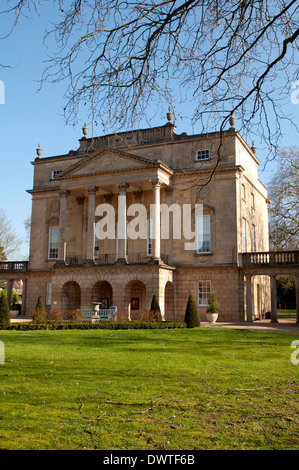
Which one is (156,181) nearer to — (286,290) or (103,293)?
(103,293)

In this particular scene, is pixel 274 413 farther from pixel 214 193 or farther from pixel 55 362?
pixel 214 193

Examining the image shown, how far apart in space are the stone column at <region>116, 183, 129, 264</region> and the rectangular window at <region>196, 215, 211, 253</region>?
18.8ft

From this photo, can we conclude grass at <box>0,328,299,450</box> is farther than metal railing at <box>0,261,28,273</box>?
No

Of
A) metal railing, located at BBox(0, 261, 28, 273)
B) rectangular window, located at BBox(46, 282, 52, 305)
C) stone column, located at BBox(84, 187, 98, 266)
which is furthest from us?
metal railing, located at BBox(0, 261, 28, 273)

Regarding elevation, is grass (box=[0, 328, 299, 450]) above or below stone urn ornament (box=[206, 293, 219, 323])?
below

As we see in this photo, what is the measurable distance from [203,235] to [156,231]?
418 centimetres

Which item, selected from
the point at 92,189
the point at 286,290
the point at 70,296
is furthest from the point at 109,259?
the point at 286,290

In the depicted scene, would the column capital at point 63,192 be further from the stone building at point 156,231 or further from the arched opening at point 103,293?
the arched opening at point 103,293

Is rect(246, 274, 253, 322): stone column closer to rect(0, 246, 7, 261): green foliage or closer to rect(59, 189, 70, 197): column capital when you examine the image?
rect(59, 189, 70, 197): column capital

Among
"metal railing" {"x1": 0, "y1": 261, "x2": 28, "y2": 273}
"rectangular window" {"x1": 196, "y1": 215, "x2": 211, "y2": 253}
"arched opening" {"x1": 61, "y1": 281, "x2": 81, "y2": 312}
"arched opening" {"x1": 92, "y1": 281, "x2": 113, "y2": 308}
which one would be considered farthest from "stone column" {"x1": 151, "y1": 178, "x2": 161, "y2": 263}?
"metal railing" {"x1": 0, "y1": 261, "x2": 28, "y2": 273}

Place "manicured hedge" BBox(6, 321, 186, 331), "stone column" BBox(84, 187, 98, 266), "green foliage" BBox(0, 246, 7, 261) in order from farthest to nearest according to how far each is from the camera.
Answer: "green foliage" BBox(0, 246, 7, 261) → "stone column" BBox(84, 187, 98, 266) → "manicured hedge" BBox(6, 321, 186, 331)

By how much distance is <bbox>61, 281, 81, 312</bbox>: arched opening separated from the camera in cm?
3647

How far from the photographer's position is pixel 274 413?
6941 mm

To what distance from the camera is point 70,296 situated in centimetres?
3772
